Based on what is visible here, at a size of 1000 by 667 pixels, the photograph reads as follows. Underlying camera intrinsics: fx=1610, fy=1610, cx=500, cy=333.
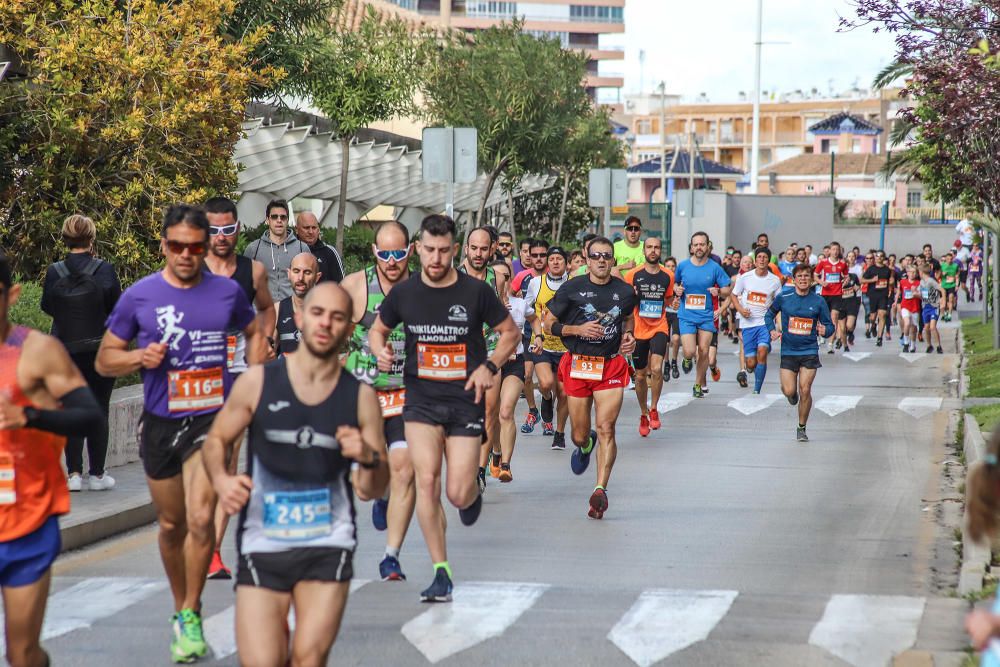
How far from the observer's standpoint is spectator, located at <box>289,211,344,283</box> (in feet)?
41.9

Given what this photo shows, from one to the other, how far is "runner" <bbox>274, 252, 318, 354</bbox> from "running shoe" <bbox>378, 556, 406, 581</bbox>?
78.3 inches

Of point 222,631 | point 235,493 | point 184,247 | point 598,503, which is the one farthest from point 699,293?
point 235,493

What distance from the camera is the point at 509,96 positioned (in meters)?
44.5

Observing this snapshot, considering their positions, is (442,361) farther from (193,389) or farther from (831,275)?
(831,275)

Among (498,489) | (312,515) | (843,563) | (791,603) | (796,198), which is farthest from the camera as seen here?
(796,198)

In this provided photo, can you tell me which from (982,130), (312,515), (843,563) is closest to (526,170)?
(982,130)

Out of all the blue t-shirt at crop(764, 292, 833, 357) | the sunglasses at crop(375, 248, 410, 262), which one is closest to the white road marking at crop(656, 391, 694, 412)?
the blue t-shirt at crop(764, 292, 833, 357)

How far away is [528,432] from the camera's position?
1691 cm

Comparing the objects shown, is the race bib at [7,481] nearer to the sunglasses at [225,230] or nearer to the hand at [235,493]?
the hand at [235,493]

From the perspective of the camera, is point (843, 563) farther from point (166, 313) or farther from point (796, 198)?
point (796, 198)

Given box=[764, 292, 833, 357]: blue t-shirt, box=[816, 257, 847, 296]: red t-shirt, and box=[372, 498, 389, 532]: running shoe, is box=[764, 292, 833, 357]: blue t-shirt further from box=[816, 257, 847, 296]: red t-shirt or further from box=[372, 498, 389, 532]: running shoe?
box=[816, 257, 847, 296]: red t-shirt

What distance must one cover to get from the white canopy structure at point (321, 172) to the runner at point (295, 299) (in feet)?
61.9

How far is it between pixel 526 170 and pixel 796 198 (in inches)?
386

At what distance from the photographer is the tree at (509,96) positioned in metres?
44.4
